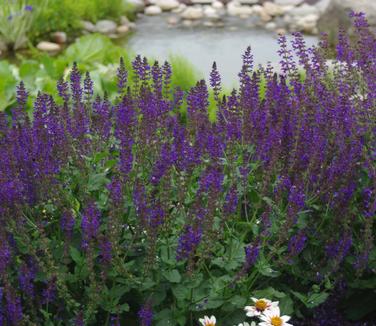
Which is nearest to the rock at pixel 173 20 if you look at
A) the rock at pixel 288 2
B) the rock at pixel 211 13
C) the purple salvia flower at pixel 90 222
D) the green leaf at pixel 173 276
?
the rock at pixel 211 13

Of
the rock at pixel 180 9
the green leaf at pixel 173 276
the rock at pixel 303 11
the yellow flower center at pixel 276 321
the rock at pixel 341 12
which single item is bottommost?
the rock at pixel 180 9

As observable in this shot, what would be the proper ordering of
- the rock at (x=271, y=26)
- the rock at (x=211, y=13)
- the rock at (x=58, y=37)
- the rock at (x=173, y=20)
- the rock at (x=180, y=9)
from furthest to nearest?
1. the rock at (x=180, y=9)
2. the rock at (x=211, y=13)
3. the rock at (x=173, y=20)
4. the rock at (x=271, y=26)
5. the rock at (x=58, y=37)

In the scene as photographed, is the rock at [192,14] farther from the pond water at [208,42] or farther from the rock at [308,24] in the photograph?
the rock at [308,24]

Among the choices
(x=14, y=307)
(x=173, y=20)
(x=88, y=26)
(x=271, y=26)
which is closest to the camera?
(x=14, y=307)

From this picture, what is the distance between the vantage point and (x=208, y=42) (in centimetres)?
1081

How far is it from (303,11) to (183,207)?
1023 centimetres

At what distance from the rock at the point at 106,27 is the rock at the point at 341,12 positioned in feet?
10.9

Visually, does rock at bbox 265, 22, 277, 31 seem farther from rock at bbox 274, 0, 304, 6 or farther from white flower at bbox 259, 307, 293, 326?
white flower at bbox 259, 307, 293, 326

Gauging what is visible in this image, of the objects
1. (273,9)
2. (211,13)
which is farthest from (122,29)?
(273,9)

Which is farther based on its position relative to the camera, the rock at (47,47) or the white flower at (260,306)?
the rock at (47,47)

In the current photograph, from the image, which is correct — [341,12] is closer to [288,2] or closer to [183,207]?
[288,2]

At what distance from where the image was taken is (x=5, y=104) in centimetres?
604

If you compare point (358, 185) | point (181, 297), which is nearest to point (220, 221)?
point (181, 297)

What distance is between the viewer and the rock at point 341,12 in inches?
406
